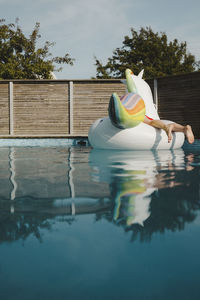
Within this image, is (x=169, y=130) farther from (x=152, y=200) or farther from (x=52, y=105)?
(x=52, y=105)

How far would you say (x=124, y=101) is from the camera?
296 inches

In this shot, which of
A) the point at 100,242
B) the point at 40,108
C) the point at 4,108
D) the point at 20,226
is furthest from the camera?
the point at 40,108

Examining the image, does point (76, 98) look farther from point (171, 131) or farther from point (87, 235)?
point (87, 235)

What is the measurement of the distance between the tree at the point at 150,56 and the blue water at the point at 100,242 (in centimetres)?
2659

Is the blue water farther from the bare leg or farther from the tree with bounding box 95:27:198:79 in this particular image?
the tree with bounding box 95:27:198:79

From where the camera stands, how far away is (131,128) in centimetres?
778

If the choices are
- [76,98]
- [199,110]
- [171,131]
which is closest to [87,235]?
[171,131]

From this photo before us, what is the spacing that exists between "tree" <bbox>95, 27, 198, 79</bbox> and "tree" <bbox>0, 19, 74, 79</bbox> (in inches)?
296

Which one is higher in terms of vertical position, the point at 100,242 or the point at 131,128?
the point at 131,128

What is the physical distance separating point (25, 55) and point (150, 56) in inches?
502

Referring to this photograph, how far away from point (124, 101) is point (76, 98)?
5.64 meters

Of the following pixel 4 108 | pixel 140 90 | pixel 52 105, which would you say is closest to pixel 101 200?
pixel 140 90

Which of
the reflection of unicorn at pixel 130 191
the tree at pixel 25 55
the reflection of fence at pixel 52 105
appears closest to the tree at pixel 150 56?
the tree at pixel 25 55

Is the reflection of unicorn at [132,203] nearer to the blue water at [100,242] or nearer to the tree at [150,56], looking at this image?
the blue water at [100,242]
